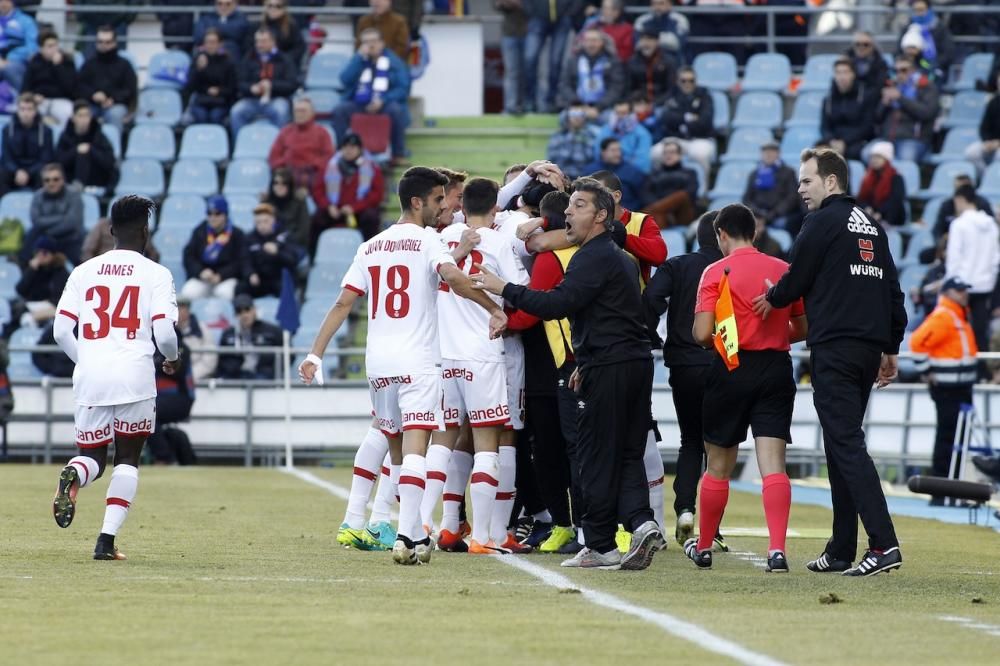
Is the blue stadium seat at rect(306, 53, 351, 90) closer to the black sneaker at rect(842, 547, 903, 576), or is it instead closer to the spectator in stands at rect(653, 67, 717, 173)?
the spectator in stands at rect(653, 67, 717, 173)

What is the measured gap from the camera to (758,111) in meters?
25.1

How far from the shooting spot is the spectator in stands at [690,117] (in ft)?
78.0

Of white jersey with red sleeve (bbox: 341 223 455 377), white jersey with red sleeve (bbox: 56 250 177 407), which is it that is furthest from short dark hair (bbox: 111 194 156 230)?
white jersey with red sleeve (bbox: 341 223 455 377)

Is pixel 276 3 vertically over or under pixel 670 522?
over

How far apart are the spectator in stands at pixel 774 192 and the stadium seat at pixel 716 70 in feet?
10.5

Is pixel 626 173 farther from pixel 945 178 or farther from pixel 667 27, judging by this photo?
pixel 945 178

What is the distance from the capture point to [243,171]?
2445 centimetres

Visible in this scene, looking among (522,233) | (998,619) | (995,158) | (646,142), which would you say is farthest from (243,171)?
(998,619)

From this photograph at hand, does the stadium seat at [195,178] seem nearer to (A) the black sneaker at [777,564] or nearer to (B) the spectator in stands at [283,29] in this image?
(B) the spectator in stands at [283,29]

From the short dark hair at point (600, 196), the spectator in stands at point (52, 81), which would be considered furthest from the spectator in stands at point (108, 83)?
the short dark hair at point (600, 196)

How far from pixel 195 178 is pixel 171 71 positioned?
225cm

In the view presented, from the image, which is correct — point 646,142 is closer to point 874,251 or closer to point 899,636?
point 874,251

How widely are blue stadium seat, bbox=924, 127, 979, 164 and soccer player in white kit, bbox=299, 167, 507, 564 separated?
49.9 feet

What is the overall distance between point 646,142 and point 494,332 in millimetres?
13284
